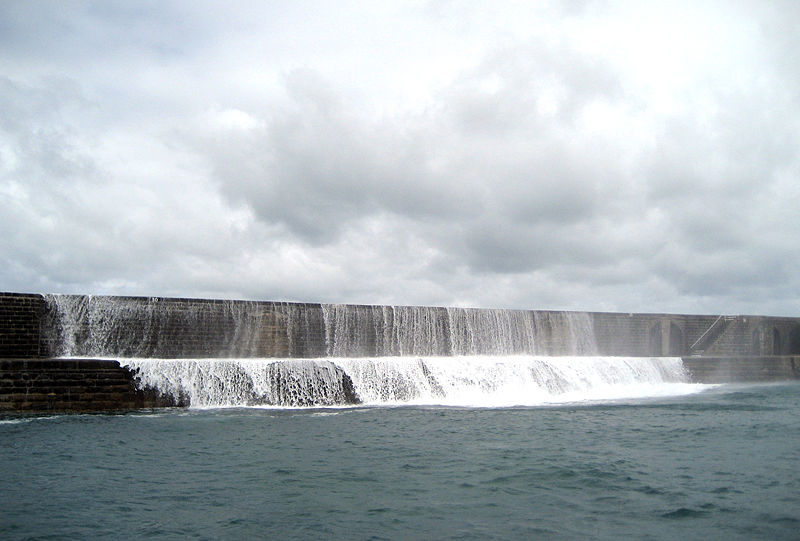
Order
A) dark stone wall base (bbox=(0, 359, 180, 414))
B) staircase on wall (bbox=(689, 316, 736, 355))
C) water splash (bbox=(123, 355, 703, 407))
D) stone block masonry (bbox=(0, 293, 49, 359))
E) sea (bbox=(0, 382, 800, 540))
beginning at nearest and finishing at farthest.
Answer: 1. sea (bbox=(0, 382, 800, 540))
2. dark stone wall base (bbox=(0, 359, 180, 414))
3. stone block masonry (bbox=(0, 293, 49, 359))
4. water splash (bbox=(123, 355, 703, 407))
5. staircase on wall (bbox=(689, 316, 736, 355))

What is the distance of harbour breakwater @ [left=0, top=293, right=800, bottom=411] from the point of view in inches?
508

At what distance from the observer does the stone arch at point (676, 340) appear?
2281 centimetres

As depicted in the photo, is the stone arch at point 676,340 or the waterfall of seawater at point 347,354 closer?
the waterfall of seawater at point 347,354

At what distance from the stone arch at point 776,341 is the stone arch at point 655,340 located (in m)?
5.26

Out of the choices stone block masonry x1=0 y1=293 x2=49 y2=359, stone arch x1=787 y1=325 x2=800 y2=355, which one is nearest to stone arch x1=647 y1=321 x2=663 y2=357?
stone arch x1=787 y1=325 x2=800 y2=355

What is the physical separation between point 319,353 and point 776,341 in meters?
17.6

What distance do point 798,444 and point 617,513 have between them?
4.76 metres

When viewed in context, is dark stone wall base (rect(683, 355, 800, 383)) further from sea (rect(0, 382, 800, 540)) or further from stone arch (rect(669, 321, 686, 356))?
sea (rect(0, 382, 800, 540))

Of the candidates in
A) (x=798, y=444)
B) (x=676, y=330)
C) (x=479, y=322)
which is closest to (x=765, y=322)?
(x=676, y=330)

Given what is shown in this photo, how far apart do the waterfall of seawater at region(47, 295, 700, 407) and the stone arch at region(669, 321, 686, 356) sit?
2427 millimetres

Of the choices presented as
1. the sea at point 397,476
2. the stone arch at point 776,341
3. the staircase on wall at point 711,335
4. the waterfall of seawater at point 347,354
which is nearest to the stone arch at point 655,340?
the staircase on wall at point 711,335

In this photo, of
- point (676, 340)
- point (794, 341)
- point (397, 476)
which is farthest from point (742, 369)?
point (397, 476)

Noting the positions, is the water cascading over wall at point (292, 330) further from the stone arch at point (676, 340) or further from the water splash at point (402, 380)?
the stone arch at point (676, 340)

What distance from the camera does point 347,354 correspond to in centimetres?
1700
